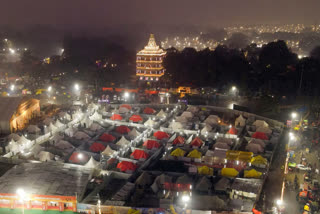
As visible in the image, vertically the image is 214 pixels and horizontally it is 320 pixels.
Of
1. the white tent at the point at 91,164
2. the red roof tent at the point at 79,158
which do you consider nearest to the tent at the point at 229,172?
the white tent at the point at 91,164

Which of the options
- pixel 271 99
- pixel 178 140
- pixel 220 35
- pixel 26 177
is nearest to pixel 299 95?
pixel 271 99

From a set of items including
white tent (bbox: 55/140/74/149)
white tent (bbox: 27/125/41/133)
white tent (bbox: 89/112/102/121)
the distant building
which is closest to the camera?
white tent (bbox: 55/140/74/149)

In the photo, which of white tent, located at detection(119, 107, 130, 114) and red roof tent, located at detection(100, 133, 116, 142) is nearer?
red roof tent, located at detection(100, 133, 116, 142)

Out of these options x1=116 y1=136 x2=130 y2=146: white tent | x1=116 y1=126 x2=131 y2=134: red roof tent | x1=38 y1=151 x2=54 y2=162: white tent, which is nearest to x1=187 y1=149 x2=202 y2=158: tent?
x1=116 y1=136 x2=130 y2=146: white tent

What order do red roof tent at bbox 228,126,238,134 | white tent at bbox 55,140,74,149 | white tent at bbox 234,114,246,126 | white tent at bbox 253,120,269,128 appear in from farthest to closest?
white tent at bbox 234,114,246,126 < white tent at bbox 253,120,269,128 < red roof tent at bbox 228,126,238,134 < white tent at bbox 55,140,74,149

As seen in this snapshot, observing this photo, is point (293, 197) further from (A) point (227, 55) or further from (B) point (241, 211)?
(A) point (227, 55)

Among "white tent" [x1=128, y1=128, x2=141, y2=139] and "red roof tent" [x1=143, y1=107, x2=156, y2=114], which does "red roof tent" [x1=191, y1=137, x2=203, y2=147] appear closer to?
"white tent" [x1=128, y1=128, x2=141, y2=139]
